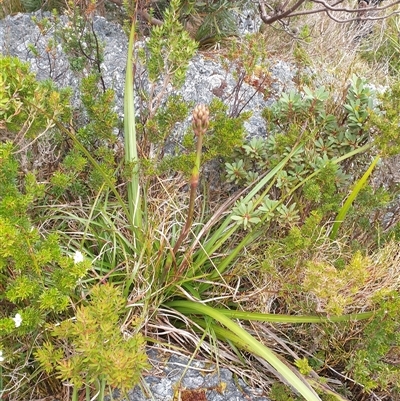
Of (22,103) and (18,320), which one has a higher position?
(22,103)

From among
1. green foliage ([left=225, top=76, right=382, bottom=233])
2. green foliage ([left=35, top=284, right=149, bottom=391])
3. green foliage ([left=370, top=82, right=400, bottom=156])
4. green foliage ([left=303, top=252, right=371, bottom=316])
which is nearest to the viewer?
green foliage ([left=35, top=284, right=149, bottom=391])

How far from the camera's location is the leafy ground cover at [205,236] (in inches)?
A: 60.0

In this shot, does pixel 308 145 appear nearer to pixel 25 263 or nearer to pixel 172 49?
pixel 172 49

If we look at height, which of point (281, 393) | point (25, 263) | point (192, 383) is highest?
point (25, 263)

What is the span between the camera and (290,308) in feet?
5.82

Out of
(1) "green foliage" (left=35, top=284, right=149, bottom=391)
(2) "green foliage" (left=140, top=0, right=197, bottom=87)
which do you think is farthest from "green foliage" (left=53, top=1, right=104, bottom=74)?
(1) "green foliage" (left=35, top=284, right=149, bottom=391)

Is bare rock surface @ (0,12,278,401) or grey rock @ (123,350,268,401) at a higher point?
bare rock surface @ (0,12,278,401)

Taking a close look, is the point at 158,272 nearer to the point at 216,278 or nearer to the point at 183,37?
the point at 216,278

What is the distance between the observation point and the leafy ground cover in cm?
152

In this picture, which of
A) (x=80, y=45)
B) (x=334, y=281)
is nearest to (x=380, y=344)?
(x=334, y=281)

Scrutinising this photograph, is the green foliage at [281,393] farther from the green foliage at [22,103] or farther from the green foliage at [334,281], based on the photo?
the green foliage at [22,103]

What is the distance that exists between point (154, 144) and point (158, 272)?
1.80 feet

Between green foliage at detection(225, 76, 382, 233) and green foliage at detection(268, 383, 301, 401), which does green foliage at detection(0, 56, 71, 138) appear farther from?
green foliage at detection(268, 383, 301, 401)

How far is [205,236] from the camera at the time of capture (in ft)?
6.72
